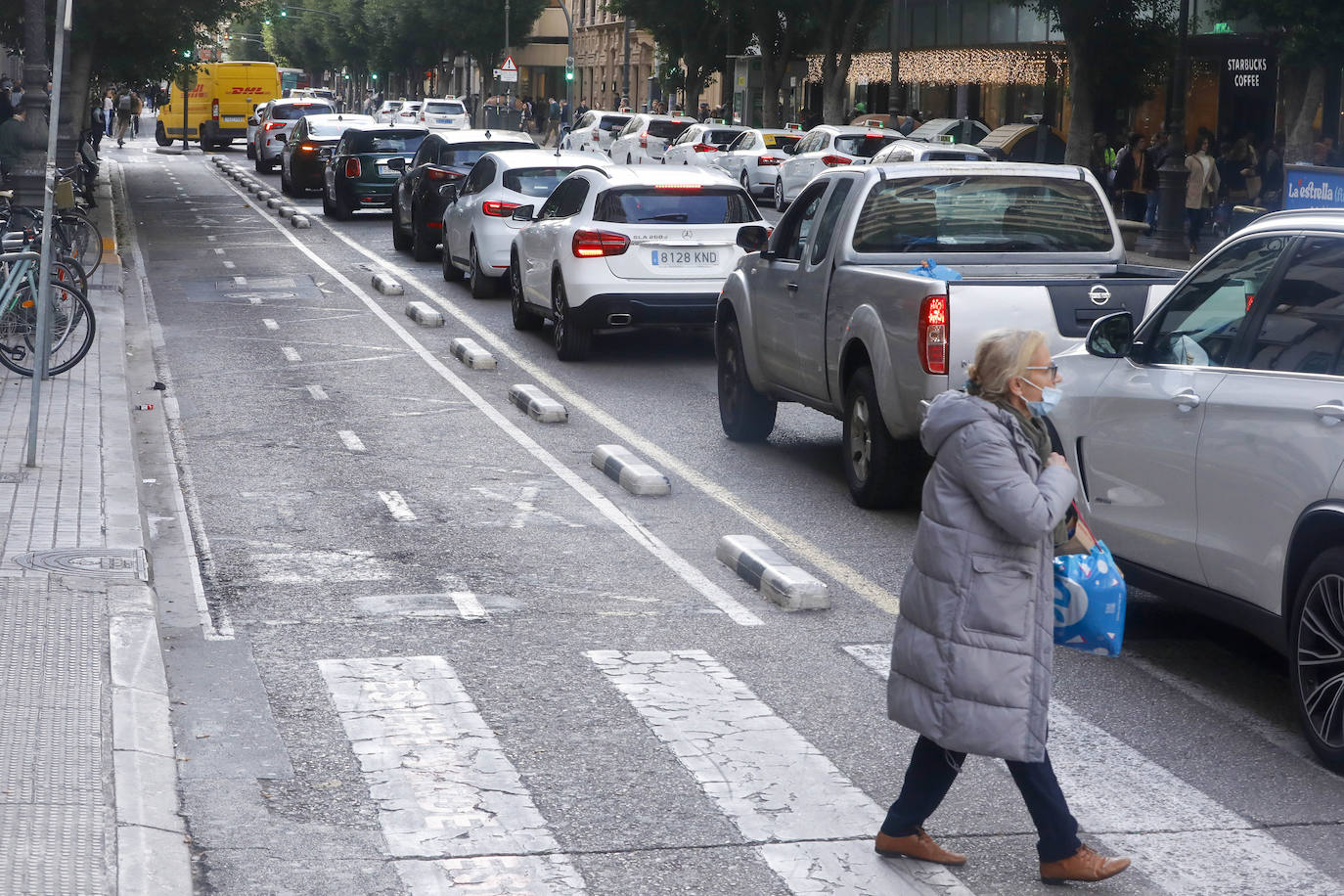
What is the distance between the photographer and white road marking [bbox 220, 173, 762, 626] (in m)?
8.24

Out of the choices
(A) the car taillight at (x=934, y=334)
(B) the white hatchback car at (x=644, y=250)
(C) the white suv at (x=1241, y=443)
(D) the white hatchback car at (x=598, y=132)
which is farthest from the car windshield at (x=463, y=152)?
(D) the white hatchback car at (x=598, y=132)

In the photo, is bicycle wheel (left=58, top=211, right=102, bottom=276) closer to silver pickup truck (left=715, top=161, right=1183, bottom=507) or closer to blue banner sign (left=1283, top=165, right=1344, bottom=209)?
silver pickup truck (left=715, top=161, right=1183, bottom=507)

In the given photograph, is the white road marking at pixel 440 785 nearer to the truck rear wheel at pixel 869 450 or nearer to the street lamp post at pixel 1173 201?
the truck rear wheel at pixel 869 450

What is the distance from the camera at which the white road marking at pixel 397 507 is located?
9.91 metres

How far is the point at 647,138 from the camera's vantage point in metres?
50.8

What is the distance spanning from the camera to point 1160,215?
2947cm

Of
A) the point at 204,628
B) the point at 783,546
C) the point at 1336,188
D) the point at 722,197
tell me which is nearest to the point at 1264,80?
the point at 1336,188

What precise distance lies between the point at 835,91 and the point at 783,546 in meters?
44.6

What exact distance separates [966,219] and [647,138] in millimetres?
40931

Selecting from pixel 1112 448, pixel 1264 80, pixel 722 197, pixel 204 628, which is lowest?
pixel 204 628

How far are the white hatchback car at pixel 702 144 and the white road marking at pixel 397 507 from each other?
35.1 metres

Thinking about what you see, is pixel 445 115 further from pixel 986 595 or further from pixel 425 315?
pixel 986 595

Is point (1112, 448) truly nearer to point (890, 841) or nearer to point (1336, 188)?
point (890, 841)

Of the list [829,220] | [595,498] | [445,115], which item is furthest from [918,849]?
[445,115]
